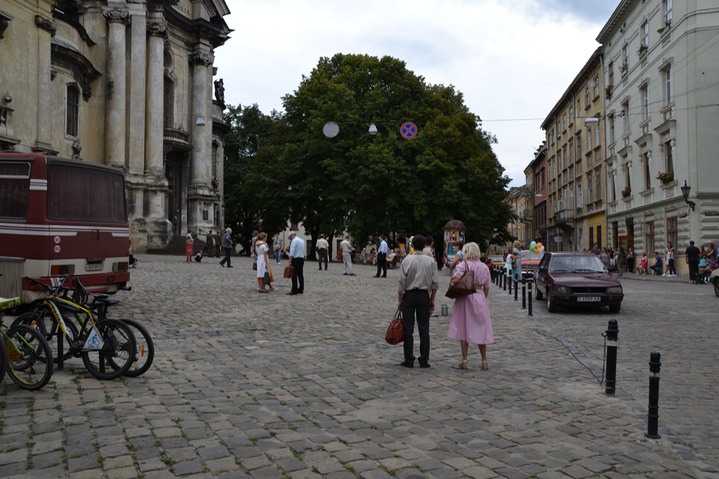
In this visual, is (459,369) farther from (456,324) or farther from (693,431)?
(693,431)

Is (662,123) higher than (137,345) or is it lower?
higher

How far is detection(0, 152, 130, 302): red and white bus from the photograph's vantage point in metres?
11.6

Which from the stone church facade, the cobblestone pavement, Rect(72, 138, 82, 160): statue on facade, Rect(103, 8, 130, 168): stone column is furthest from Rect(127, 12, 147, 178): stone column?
the cobblestone pavement

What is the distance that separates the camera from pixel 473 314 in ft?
28.5

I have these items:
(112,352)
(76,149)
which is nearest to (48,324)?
(112,352)

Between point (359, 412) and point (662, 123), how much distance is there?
108 feet

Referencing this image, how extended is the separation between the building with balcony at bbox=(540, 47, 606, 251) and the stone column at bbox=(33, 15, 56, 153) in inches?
1131

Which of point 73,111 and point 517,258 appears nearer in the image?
point 517,258

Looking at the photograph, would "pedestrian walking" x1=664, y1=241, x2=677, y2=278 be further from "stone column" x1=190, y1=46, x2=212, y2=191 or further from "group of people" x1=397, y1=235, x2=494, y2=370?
"stone column" x1=190, y1=46, x2=212, y2=191

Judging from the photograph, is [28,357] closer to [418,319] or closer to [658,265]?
[418,319]

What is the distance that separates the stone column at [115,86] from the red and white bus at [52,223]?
2657cm

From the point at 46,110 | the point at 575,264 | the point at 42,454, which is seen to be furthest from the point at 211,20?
the point at 42,454

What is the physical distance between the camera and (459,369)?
8.56 meters

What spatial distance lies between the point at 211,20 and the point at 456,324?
1756 inches
